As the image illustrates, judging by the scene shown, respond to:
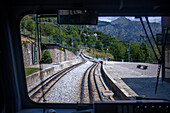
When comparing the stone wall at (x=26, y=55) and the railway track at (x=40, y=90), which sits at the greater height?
the stone wall at (x=26, y=55)

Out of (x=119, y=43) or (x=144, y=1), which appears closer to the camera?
(x=144, y=1)

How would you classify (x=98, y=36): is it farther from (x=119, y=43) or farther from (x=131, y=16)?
(x=131, y=16)

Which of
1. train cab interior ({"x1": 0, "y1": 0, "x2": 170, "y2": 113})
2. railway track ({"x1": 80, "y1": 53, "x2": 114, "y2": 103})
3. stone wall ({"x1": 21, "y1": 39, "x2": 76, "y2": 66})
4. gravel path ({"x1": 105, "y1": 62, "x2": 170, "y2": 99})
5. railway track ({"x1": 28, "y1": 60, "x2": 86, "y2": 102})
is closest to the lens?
train cab interior ({"x1": 0, "y1": 0, "x2": 170, "y2": 113})

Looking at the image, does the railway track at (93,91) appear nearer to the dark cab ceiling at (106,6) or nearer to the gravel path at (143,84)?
the gravel path at (143,84)

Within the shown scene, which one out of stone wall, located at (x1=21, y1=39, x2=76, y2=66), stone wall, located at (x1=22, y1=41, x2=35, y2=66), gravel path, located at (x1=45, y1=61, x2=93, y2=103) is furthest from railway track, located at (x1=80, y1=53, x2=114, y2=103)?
stone wall, located at (x1=21, y1=39, x2=76, y2=66)

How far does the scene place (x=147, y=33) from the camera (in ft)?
8.76

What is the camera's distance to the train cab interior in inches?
99.9

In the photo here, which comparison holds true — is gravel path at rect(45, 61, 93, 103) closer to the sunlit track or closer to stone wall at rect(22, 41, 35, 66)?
the sunlit track

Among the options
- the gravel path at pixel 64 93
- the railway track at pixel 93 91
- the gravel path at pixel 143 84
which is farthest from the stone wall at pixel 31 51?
the gravel path at pixel 143 84

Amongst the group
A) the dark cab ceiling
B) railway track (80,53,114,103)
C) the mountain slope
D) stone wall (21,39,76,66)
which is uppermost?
the dark cab ceiling

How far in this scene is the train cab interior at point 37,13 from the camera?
8.32 ft

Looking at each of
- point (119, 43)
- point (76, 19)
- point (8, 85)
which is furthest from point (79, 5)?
point (8, 85)

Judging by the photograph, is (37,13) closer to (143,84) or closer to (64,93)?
(64,93)

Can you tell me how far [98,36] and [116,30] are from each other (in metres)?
0.45
